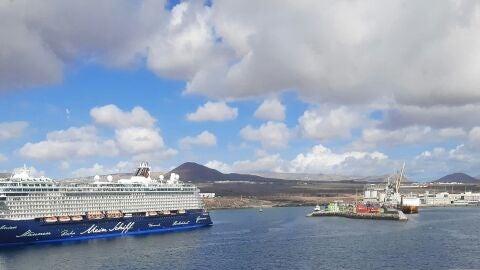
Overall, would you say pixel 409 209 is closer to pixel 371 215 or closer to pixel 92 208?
pixel 371 215

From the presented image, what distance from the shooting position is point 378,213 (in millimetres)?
117625

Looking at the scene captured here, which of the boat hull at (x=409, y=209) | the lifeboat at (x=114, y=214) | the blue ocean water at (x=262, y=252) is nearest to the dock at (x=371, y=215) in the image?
the boat hull at (x=409, y=209)

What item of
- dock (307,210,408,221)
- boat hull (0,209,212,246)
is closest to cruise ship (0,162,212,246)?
boat hull (0,209,212,246)

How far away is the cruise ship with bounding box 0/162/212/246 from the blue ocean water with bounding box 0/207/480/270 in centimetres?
238

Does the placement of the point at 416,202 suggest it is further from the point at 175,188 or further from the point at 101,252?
the point at 101,252

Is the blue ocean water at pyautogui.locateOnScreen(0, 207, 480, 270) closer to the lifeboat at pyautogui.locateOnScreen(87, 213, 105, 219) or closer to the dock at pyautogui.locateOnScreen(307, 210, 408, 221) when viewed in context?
the lifeboat at pyautogui.locateOnScreen(87, 213, 105, 219)

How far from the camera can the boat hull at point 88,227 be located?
6178 centimetres

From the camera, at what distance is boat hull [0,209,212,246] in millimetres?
61781

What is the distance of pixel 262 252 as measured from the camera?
57.6 meters

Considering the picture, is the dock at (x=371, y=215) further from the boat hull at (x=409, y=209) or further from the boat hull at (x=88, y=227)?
the boat hull at (x=88, y=227)

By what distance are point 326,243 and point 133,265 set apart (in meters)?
25.4

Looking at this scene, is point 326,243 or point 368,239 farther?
point 368,239

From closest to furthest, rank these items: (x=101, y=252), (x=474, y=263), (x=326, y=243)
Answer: (x=474, y=263) → (x=101, y=252) → (x=326, y=243)

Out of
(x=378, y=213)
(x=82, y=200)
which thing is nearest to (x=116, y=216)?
(x=82, y=200)
